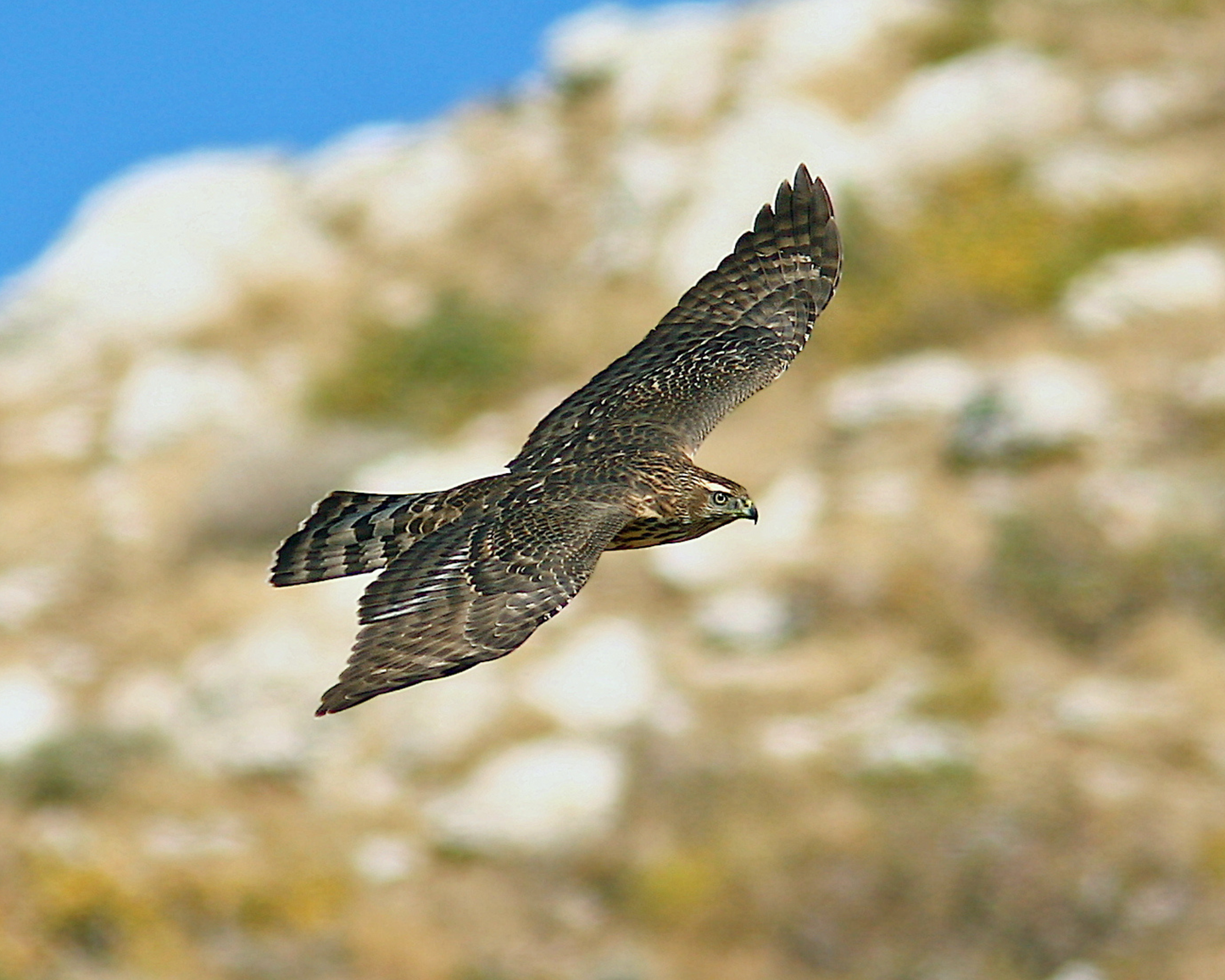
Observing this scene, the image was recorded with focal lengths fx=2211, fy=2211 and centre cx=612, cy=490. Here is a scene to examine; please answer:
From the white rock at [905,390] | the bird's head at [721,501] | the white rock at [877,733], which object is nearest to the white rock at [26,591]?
the white rock at [905,390]

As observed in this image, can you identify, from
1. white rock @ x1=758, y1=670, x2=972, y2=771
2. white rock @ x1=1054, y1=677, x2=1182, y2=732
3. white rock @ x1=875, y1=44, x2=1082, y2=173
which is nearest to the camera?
white rock @ x1=758, y1=670, x2=972, y2=771

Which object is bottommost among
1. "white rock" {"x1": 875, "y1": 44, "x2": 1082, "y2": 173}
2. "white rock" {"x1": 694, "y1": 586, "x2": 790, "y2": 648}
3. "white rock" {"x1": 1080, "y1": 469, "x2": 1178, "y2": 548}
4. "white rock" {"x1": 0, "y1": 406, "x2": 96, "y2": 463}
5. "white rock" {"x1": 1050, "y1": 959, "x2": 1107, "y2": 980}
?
"white rock" {"x1": 1050, "y1": 959, "x2": 1107, "y2": 980}

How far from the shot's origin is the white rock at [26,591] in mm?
24844

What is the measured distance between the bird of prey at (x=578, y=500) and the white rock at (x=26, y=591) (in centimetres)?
1557

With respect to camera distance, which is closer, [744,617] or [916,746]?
[916,746]

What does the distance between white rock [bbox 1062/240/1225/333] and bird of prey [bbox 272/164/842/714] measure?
1469cm

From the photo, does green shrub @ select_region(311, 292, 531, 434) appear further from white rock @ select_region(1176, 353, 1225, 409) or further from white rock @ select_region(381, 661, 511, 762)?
white rock @ select_region(1176, 353, 1225, 409)

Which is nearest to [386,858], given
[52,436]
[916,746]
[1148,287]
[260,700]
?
[260,700]

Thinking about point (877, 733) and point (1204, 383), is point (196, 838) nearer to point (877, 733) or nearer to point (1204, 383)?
point (877, 733)

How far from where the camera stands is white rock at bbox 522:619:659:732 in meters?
19.4

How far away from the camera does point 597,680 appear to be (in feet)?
65.1

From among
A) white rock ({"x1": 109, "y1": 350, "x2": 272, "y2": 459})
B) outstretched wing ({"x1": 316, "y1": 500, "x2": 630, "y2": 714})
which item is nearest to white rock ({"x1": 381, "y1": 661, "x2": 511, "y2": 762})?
white rock ({"x1": 109, "y1": 350, "x2": 272, "y2": 459})

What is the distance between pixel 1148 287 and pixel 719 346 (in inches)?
624

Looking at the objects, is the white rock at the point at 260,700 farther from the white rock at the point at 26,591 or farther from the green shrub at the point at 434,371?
the green shrub at the point at 434,371
